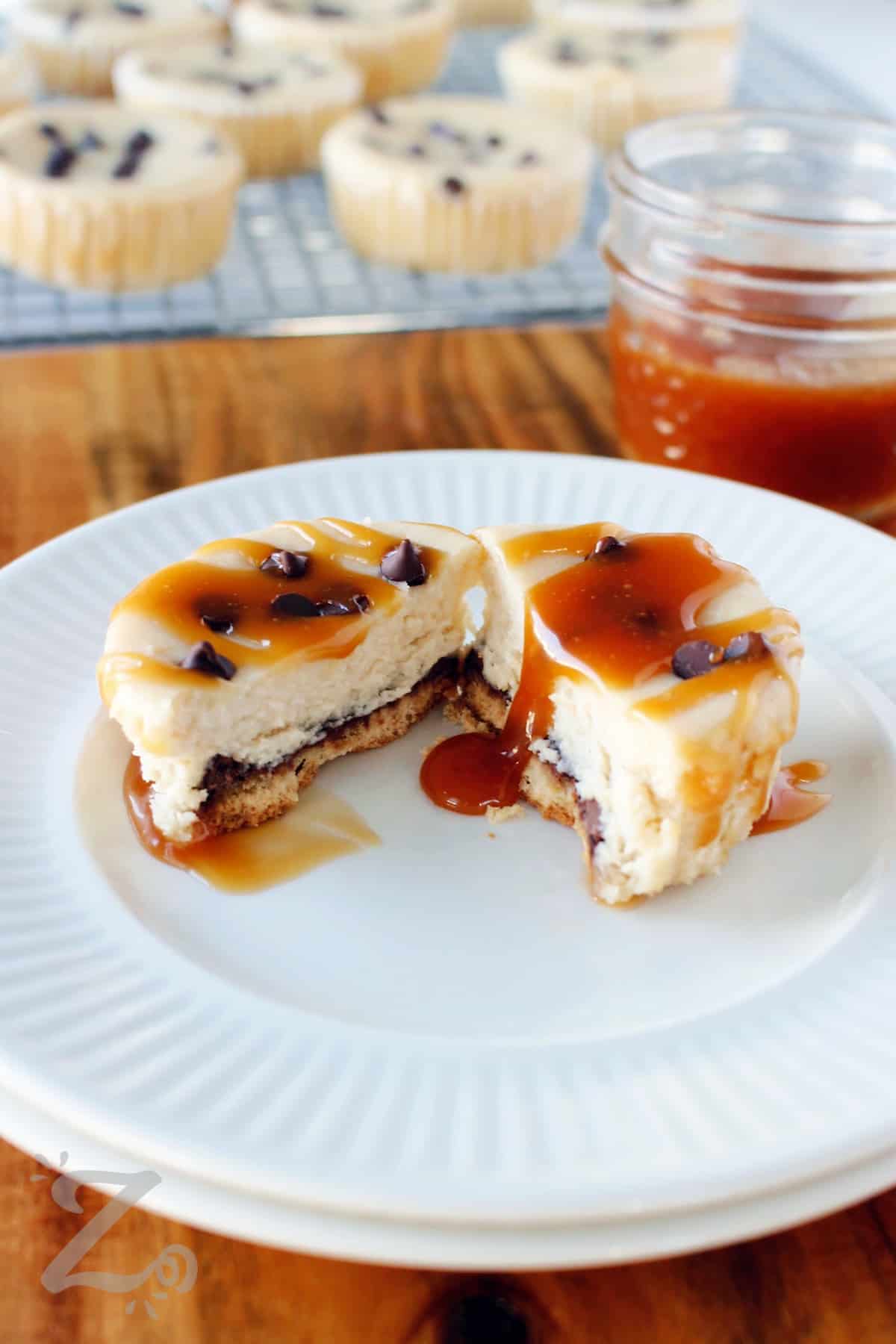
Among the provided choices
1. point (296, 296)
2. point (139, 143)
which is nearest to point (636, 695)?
point (296, 296)

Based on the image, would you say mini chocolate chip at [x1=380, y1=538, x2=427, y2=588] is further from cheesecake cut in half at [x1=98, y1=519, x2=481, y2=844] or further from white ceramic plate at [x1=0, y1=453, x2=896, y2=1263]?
white ceramic plate at [x1=0, y1=453, x2=896, y2=1263]

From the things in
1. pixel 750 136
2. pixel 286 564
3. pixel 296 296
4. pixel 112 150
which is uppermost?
pixel 750 136

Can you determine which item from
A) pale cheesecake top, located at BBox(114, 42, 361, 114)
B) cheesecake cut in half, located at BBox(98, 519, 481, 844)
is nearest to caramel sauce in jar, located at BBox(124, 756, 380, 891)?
cheesecake cut in half, located at BBox(98, 519, 481, 844)

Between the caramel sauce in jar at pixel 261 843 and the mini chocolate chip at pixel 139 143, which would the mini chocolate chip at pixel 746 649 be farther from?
the mini chocolate chip at pixel 139 143

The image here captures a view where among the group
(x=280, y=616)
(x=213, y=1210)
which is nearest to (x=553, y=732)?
(x=280, y=616)

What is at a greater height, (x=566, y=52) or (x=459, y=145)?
(x=566, y=52)

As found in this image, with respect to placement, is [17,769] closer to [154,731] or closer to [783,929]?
[154,731]

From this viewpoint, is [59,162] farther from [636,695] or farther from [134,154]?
[636,695]
